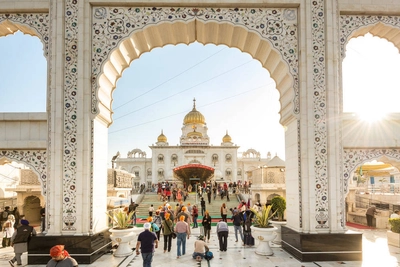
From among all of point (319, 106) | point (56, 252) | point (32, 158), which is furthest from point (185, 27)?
point (56, 252)

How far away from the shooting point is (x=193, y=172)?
108 ft

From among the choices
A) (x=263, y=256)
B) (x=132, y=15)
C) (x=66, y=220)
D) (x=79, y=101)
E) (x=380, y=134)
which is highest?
(x=132, y=15)

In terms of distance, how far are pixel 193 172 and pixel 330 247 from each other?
26659mm

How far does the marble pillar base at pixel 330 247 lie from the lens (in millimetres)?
6508

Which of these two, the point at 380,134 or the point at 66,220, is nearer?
the point at 66,220

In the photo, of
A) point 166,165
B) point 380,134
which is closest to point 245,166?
point 166,165

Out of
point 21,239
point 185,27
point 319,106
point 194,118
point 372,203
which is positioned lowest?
point 372,203

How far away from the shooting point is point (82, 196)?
21.6 ft

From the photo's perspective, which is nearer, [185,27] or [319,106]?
[319,106]

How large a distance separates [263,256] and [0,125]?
598 cm

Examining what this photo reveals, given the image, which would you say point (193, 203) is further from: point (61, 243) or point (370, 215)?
point (61, 243)

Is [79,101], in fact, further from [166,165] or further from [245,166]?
[245,166]

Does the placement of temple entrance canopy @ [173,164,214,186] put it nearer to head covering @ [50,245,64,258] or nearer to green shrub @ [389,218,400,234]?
green shrub @ [389,218,400,234]

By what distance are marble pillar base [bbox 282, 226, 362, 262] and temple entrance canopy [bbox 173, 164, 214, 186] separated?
22586 mm
